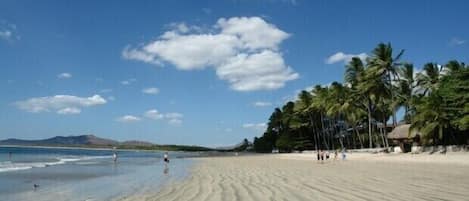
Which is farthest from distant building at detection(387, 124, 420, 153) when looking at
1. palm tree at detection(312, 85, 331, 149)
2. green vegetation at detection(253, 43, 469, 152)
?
palm tree at detection(312, 85, 331, 149)

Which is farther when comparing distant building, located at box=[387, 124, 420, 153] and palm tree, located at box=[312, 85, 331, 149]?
palm tree, located at box=[312, 85, 331, 149]

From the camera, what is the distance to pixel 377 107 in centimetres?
6788

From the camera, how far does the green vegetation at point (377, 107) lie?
40.0 meters

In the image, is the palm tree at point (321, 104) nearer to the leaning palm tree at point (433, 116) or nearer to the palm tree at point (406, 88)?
the palm tree at point (406, 88)

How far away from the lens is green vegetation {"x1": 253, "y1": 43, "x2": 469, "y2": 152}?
1576 inches

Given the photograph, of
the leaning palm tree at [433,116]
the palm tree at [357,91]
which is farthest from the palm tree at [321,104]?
the leaning palm tree at [433,116]

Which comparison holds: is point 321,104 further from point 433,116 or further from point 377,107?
point 433,116

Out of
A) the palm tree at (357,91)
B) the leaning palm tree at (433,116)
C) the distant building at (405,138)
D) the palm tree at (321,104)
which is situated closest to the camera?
the leaning palm tree at (433,116)

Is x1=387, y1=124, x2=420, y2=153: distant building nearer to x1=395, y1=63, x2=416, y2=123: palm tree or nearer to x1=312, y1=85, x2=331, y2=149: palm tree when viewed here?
x1=395, y1=63, x2=416, y2=123: palm tree

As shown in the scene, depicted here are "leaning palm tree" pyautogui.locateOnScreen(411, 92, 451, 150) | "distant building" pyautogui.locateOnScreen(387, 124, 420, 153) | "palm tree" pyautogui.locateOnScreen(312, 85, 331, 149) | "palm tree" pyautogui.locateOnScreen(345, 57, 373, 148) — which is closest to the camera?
"leaning palm tree" pyautogui.locateOnScreen(411, 92, 451, 150)

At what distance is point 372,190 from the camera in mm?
14828

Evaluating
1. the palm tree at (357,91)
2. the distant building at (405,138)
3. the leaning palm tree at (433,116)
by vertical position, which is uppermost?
the palm tree at (357,91)

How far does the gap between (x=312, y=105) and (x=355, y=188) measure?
67.0m

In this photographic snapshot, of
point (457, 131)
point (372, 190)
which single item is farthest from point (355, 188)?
point (457, 131)
